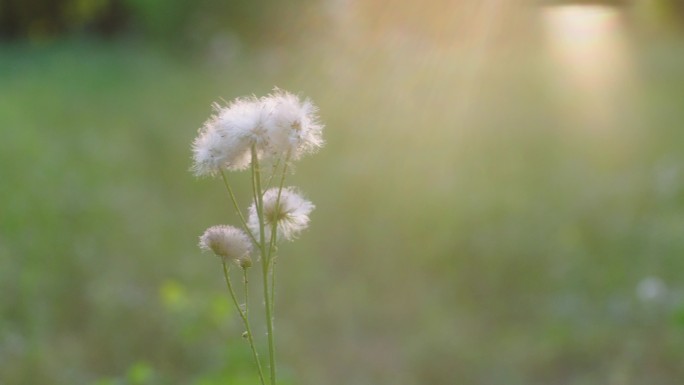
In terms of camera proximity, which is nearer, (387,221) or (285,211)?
(285,211)

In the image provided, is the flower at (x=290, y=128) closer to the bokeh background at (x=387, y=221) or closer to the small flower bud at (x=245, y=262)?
the small flower bud at (x=245, y=262)

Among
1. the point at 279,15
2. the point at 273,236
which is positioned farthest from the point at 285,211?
the point at 279,15

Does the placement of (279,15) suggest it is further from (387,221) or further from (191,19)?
(387,221)

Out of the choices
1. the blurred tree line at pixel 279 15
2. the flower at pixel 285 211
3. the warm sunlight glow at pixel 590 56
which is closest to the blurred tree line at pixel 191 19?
the blurred tree line at pixel 279 15

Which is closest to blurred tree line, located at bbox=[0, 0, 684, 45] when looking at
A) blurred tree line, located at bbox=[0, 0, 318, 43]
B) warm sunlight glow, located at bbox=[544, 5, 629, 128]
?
blurred tree line, located at bbox=[0, 0, 318, 43]

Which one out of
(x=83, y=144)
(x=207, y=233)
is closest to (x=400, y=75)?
(x=83, y=144)

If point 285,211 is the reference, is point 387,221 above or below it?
above
